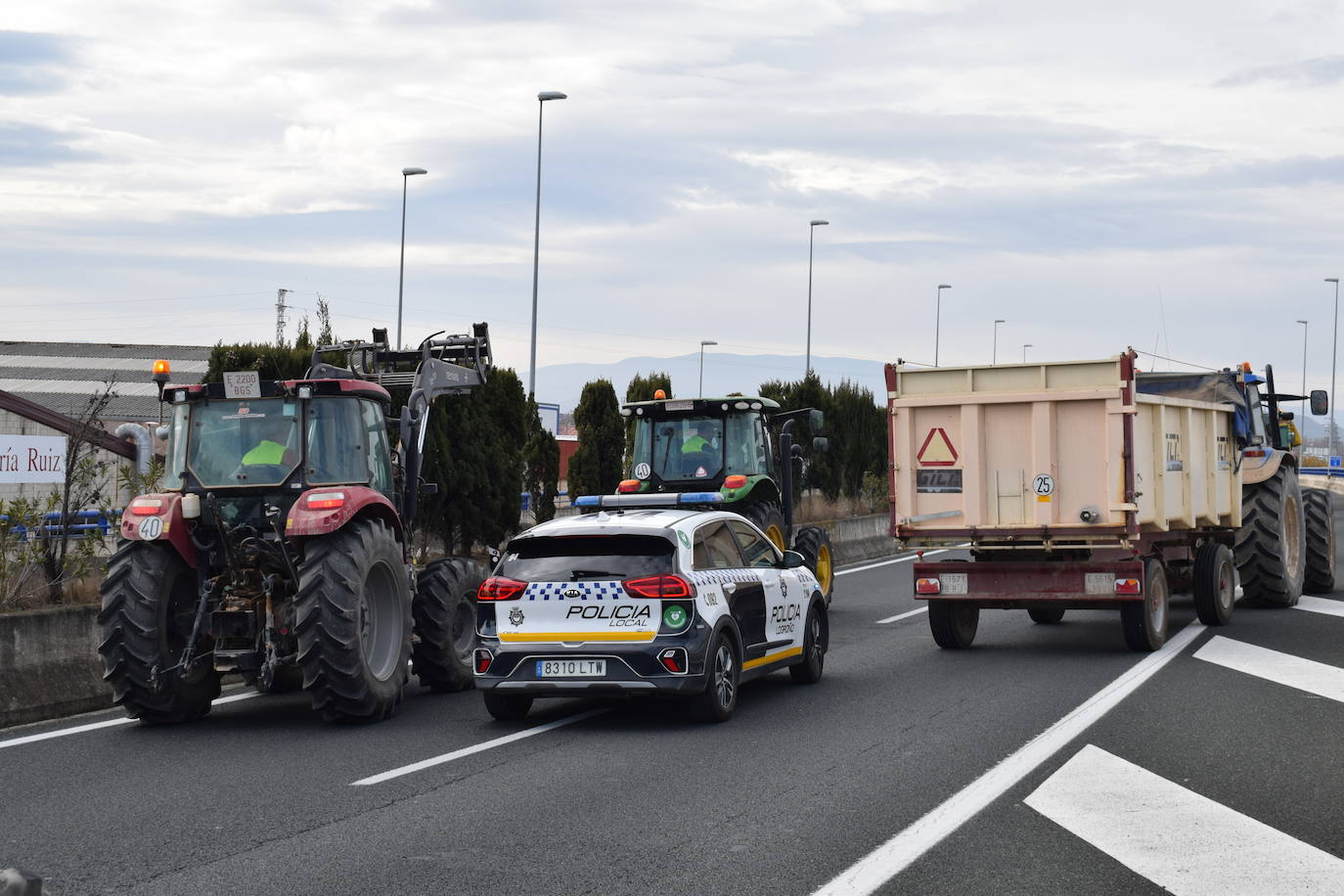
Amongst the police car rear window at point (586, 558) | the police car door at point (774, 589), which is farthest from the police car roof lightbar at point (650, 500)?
the police car rear window at point (586, 558)

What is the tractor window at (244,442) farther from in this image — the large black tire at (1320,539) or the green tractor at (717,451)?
the large black tire at (1320,539)

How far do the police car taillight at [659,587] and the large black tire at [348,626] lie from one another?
192 centimetres

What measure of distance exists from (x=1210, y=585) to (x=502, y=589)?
354 inches

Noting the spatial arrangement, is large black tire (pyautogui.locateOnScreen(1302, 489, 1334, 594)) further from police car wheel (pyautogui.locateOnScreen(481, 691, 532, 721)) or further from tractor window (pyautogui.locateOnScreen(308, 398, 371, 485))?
tractor window (pyautogui.locateOnScreen(308, 398, 371, 485))

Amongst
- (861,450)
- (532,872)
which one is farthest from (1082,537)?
(861,450)

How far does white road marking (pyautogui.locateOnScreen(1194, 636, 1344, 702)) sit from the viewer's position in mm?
12812

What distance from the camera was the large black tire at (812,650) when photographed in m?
13.4

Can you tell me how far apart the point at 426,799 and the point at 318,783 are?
903mm

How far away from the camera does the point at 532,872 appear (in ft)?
22.7

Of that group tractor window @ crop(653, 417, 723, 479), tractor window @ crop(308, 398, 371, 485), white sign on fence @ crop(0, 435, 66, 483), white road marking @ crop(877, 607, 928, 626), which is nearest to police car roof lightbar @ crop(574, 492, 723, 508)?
tractor window @ crop(308, 398, 371, 485)

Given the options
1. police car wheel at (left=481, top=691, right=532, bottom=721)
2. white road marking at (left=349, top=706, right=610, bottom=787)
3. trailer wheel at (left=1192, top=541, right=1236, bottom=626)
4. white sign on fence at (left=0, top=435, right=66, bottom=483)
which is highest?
white sign on fence at (left=0, top=435, right=66, bottom=483)

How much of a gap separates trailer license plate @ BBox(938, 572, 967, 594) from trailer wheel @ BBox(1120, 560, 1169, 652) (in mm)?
1496

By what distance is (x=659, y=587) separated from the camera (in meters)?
11.1

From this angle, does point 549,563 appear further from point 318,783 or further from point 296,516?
point 318,783
